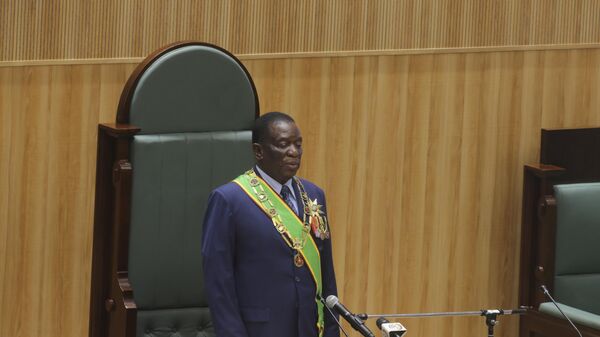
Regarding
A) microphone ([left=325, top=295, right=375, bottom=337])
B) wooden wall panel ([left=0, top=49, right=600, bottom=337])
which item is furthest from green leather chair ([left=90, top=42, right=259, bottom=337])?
microphone ([left=325, top=295, right=375, bottom=337])

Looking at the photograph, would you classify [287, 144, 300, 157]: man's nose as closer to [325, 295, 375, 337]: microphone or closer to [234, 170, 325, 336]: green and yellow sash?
[234, 170, 325, 336]: green and yellow sash

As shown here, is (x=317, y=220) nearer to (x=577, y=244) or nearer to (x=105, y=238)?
(x=105, y=238)

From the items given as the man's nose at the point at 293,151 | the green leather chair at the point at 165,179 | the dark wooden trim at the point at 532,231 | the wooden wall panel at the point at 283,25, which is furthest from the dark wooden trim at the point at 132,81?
the dark wooden trim at the point at 532,231

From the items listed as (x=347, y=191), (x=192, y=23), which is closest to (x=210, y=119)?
(x=192, y=23)

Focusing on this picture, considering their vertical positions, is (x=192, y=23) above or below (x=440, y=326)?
above

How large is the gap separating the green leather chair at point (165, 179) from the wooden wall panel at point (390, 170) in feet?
0.76

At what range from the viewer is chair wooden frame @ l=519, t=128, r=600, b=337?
3920 millimetres

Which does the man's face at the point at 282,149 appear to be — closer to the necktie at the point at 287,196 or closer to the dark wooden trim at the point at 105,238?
the necktie at the point at 287,196

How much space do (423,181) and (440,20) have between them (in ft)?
1.48

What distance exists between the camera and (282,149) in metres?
2.98

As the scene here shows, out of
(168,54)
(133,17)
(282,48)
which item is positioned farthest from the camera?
(282,48)

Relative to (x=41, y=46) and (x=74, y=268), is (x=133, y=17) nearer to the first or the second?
(x=41, y=46)

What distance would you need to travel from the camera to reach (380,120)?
155 inches

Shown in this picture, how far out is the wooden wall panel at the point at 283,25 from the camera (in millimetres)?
3463
